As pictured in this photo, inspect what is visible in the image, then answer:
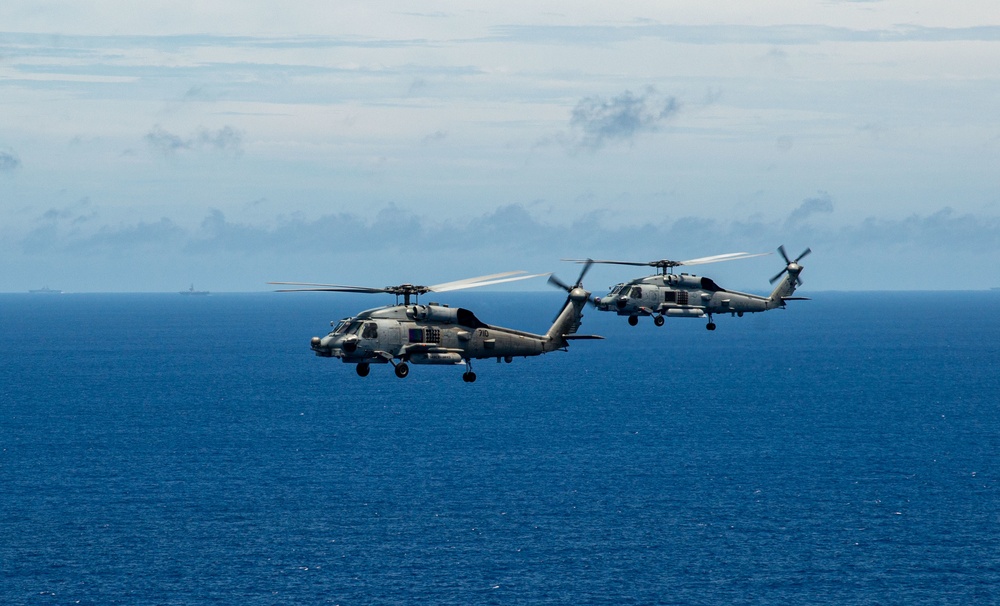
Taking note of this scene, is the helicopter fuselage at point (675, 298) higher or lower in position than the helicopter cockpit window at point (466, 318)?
higher

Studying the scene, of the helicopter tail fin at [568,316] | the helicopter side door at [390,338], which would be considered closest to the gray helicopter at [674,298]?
the helicopter tail fin at [568,316]

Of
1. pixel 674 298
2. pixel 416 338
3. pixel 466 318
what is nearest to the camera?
pixel 416 338

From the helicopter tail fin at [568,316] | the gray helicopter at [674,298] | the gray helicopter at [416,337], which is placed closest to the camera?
the gray helicopter at [416,337]

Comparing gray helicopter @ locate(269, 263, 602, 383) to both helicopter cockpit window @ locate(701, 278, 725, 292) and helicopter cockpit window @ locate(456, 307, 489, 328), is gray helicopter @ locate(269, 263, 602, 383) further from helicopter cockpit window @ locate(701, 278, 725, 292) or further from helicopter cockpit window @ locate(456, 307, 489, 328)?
helicopter cockpit window @ locate(701, 278, 725, 292)

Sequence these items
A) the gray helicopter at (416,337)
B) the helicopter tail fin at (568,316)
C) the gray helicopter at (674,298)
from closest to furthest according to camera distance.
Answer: the gray helicopter at (416,337) → the helicopter tail fin at (568,316) → the gray helicopter at (674,298)

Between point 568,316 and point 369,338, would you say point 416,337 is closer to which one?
point 369,338

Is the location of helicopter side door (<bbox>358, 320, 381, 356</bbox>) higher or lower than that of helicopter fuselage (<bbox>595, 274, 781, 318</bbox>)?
lower

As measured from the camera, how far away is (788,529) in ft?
633

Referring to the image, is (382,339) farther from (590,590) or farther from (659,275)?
(590,590)

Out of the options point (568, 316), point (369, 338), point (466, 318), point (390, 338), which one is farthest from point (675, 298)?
point (369, 338)

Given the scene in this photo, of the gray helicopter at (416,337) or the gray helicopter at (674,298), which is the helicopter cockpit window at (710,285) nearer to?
the gray helicopter at (674,298)

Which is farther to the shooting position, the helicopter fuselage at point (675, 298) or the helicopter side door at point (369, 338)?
the helicopter fuselage at point (675, 298)

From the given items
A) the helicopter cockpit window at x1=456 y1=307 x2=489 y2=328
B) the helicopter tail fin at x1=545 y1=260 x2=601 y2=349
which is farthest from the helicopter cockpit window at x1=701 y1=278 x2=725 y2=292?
the helicopter cockpit window at x1=456 y1=307 x2=489 y2=328

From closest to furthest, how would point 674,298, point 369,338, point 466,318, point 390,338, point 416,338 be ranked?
point 369,338
point 390,338
point 416,338
point 466,318
point 674,298
